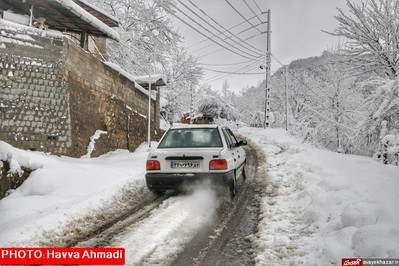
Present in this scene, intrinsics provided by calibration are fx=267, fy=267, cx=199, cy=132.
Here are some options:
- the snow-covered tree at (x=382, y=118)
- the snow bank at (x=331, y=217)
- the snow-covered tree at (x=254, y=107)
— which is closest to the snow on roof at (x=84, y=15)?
the snow bank at (x=331, y=217)

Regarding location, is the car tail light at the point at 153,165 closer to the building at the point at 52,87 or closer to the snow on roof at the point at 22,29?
the building at the point at 52,87

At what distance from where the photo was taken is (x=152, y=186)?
538 cm

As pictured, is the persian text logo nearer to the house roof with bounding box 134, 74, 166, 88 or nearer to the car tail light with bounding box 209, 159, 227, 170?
the car tail light with bounding box 209, 159, 227, 170

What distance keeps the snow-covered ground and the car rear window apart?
1.02 meters

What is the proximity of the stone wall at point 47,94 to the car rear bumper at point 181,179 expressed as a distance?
16.8 ft

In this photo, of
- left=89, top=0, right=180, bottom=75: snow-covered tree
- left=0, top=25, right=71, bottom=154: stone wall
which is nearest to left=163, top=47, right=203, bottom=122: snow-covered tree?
left=89, top=0, right=180, bottom=75: snow-covered tree

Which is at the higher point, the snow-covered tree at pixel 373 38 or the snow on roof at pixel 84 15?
the snow on roof at pixel 84 15

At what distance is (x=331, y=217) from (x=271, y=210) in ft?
3.62

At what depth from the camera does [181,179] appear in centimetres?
516

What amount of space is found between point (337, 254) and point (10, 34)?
33.0 feet

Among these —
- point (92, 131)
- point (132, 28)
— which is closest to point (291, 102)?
point (132, 28)

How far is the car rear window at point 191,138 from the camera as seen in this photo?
18.7ft

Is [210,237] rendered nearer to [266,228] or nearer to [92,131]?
[266,228]

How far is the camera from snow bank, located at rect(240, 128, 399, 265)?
2.88 meters
